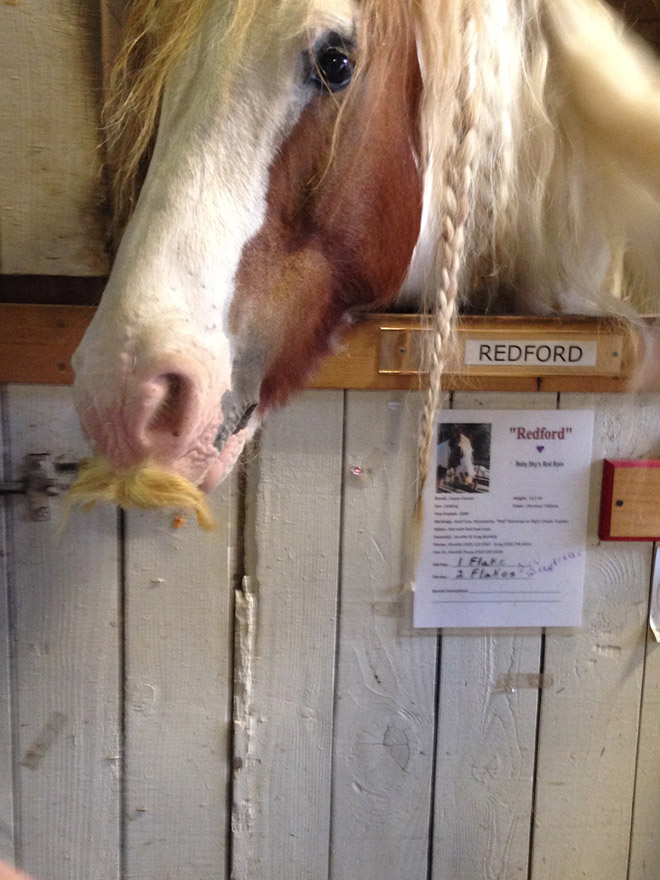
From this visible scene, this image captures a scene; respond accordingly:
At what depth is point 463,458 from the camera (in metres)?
0.62

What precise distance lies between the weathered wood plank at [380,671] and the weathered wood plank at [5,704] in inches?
11.9

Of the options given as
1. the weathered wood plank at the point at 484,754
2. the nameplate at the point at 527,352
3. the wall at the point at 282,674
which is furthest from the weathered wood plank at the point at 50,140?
the weathered wood plank at the point at 484,754

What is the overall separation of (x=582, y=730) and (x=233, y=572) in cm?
39

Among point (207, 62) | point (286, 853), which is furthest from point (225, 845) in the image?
point (207, 62)

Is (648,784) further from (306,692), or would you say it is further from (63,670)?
(63,670)

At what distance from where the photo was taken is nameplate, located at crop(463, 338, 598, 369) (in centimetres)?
57

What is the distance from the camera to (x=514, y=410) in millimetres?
609

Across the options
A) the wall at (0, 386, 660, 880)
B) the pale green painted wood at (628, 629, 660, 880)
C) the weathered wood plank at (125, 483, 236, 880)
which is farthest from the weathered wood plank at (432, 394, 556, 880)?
the weathered wood plank at (125, 483, 236, 880)

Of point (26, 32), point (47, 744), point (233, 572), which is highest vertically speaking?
point (26, 32)

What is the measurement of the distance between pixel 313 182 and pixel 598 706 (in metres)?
0.57

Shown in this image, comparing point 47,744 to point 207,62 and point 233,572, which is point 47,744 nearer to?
point 233,572

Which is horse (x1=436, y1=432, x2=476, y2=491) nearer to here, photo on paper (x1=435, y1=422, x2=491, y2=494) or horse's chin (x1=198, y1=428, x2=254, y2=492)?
photo on paper (x1=435, y1=422, x2=491, y2=494)

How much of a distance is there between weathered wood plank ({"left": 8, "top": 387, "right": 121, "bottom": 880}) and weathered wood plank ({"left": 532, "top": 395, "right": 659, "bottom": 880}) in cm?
43

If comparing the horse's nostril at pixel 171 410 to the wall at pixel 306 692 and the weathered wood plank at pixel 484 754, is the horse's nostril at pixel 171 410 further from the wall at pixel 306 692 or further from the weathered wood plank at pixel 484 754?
the weathered wood plank at pixel 484 754
